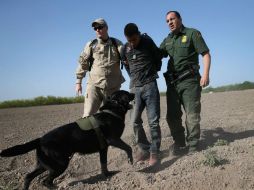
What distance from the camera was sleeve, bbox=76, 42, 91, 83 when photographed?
671cm

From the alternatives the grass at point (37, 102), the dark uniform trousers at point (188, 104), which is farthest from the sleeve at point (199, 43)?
the grass at point (37, 102)

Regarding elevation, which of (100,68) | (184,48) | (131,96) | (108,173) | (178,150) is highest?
(184,48)

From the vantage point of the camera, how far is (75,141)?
5.62 m

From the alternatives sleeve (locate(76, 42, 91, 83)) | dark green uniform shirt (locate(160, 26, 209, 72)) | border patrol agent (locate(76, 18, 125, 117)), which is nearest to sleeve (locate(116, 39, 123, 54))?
border patrol agent (locate(76, 18, 125, 117))

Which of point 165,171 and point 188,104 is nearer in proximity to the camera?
point 165,171

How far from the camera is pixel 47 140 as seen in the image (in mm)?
5500

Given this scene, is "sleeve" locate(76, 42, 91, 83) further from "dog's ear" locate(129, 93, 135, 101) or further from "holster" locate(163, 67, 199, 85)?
"holster" locate(163, 67, 199, 85)

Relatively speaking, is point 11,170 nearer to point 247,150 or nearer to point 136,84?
point 136,84

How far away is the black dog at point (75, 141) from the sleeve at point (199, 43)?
1.33 meters

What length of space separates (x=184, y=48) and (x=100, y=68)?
1.47 m

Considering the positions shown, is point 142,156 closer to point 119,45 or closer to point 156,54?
point 156,54

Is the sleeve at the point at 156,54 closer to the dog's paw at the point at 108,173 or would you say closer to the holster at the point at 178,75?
the holster at the point at 178,75

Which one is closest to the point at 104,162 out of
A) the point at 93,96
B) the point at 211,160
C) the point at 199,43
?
the point at 93,96

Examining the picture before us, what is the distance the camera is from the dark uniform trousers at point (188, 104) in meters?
6.41
